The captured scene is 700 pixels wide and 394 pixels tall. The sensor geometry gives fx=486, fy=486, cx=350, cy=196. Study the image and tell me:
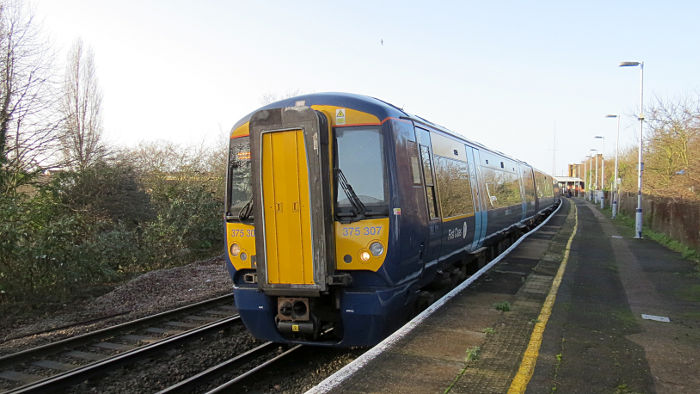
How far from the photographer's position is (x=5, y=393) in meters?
4.80

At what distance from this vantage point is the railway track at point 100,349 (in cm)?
527

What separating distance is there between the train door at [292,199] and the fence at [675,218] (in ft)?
41.5

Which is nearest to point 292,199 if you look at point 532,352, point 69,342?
point 532,352

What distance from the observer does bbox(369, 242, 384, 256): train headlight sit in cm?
513

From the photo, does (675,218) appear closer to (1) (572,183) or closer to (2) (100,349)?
(2) (100,349)

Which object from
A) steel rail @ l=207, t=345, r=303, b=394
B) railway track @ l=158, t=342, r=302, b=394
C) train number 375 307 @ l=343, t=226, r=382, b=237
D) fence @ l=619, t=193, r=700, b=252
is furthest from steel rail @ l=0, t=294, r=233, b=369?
fence @ l=619, t=193, r=700, b=252

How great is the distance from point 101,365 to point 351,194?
341cm

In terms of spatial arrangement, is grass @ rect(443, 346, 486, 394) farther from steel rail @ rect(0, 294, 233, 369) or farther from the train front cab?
steel rail @ rect(0, 294, 233, 369)

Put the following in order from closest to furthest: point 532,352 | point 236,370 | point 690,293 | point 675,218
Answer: point 532,352, point 236,370, point 690,293, point 675,218

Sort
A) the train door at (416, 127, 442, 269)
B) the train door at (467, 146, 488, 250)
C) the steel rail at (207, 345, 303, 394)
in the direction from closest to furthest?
the steel rail at (207, 345, 303, 394)
the train door at (416, 127, 442, 269)
the train door at (467, 146, 488, 250)

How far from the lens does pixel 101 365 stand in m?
5.46

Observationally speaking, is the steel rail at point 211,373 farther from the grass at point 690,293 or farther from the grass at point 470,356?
the grass at point 690,293

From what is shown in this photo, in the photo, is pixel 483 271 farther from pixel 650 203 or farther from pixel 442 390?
pixel 650 203

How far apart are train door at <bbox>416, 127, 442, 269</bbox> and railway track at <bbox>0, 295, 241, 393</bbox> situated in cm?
330
